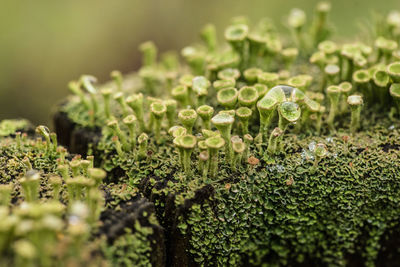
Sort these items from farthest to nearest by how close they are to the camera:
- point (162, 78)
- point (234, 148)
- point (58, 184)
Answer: point (162, 78) → point (234, 148) → point (58, 184)

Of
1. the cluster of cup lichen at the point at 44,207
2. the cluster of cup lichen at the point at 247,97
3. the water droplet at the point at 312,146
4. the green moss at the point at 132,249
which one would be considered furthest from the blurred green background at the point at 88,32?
the green moss at the point at 132,249

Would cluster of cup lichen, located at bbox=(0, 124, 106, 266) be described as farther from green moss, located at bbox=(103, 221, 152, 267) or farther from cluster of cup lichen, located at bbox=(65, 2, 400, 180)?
cluster of cup lichen, located at bbox=(65, 2, 400, 180)

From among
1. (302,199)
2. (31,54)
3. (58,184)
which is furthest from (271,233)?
(31,54)

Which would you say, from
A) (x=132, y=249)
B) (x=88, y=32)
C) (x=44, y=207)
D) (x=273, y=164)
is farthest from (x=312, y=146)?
(x=88, y=32)

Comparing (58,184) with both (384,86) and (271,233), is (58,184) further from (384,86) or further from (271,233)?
(384,86)

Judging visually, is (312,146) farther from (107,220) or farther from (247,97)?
(107,220)

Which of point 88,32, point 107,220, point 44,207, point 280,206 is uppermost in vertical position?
point 88,32

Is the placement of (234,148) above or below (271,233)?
above

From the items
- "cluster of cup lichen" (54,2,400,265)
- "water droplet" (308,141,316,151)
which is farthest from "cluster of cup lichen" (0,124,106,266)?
"water droplet" (308,141,316,151)

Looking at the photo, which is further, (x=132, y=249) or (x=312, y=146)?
(x=312, y=146)
